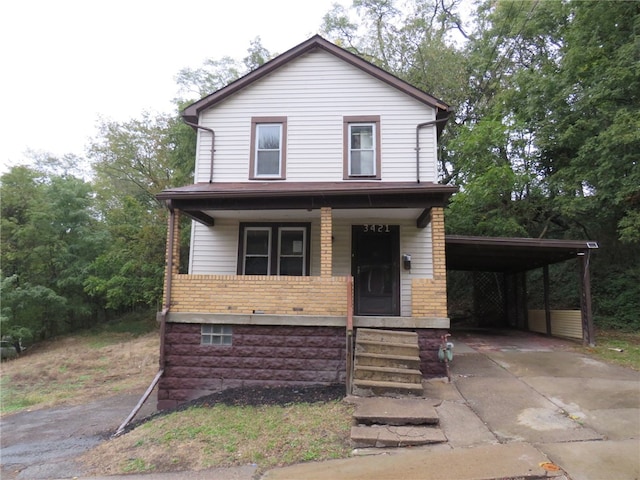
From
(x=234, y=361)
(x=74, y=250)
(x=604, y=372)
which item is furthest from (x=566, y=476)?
(x=74, y=250)

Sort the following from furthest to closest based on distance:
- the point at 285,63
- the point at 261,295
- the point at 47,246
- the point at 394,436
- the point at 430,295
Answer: the point at 47,246
the point at 285,63
the point at 261,295
the point at 430,295
the point at 394,436

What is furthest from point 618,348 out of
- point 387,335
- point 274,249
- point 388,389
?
point 274,249

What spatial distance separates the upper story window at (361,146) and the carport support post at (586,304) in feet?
18.7

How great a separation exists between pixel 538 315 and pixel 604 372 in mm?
6091

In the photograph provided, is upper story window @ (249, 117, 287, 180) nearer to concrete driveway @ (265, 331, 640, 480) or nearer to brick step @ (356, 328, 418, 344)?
brick step @ (356, 328, 418, 344)

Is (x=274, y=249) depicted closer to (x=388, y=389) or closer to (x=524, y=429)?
(x=388, y=389)

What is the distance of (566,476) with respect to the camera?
A: 3584 millimetres

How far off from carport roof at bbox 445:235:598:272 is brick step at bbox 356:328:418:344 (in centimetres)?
386

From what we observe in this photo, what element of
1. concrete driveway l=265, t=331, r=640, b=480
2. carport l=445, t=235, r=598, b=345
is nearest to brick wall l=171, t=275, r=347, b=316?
concrete driveway l=265, t=331, r=640, b=480

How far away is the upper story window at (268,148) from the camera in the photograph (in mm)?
9406

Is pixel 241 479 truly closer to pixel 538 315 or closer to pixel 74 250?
pixel 538 315

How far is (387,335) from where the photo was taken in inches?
264

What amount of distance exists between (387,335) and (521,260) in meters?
7.14

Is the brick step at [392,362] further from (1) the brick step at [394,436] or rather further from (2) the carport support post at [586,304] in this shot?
(2) the carport support post at [586,304]
